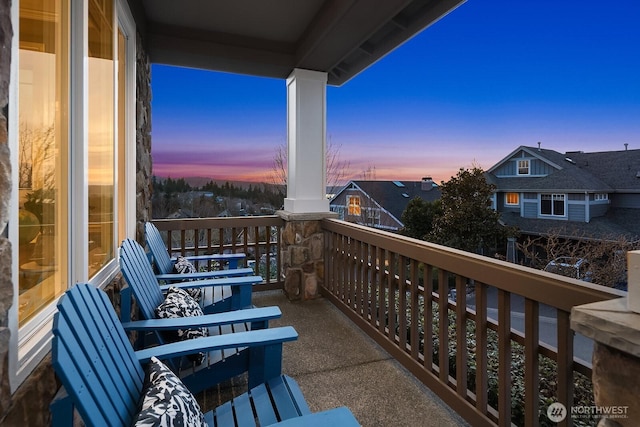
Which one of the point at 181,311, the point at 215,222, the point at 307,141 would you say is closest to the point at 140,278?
the point at 181,311

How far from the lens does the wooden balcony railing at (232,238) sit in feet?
12.9

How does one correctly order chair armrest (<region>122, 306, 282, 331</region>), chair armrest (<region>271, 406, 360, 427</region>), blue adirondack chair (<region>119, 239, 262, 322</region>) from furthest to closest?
blue adirondack chair (<region>119, 239, 262, 322</region>), chair armrest (<region>122, 306, 282, 331</region>), chair armrest (<region>271, 406, 360, 427</region>)

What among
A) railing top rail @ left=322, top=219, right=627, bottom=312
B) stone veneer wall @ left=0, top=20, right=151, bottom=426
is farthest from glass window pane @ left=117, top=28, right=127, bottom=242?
railing top rail @ left=322, top=219, right=627, bottom=312

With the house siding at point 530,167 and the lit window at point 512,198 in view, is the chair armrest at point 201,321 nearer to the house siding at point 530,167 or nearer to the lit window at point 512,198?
the lit window at point 512,198

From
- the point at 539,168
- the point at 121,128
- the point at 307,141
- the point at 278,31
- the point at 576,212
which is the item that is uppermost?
Answer: the point at 278,31

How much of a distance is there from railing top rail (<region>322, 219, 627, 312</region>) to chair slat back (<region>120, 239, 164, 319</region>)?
1.63 m

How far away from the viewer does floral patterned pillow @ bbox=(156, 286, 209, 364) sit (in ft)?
6.13

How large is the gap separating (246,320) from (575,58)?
6137 millimetres

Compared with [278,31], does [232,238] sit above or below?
below

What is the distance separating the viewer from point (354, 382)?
90.4 inches

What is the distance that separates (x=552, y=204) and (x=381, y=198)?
295 centimetres

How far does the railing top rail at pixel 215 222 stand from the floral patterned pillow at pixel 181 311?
68.8 inches

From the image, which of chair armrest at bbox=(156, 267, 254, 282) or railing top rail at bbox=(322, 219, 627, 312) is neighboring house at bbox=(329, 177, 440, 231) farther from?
railing top rail at bbox=(322, 219, 627, 312)

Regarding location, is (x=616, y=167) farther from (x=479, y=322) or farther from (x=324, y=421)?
(x=324, y=421)
